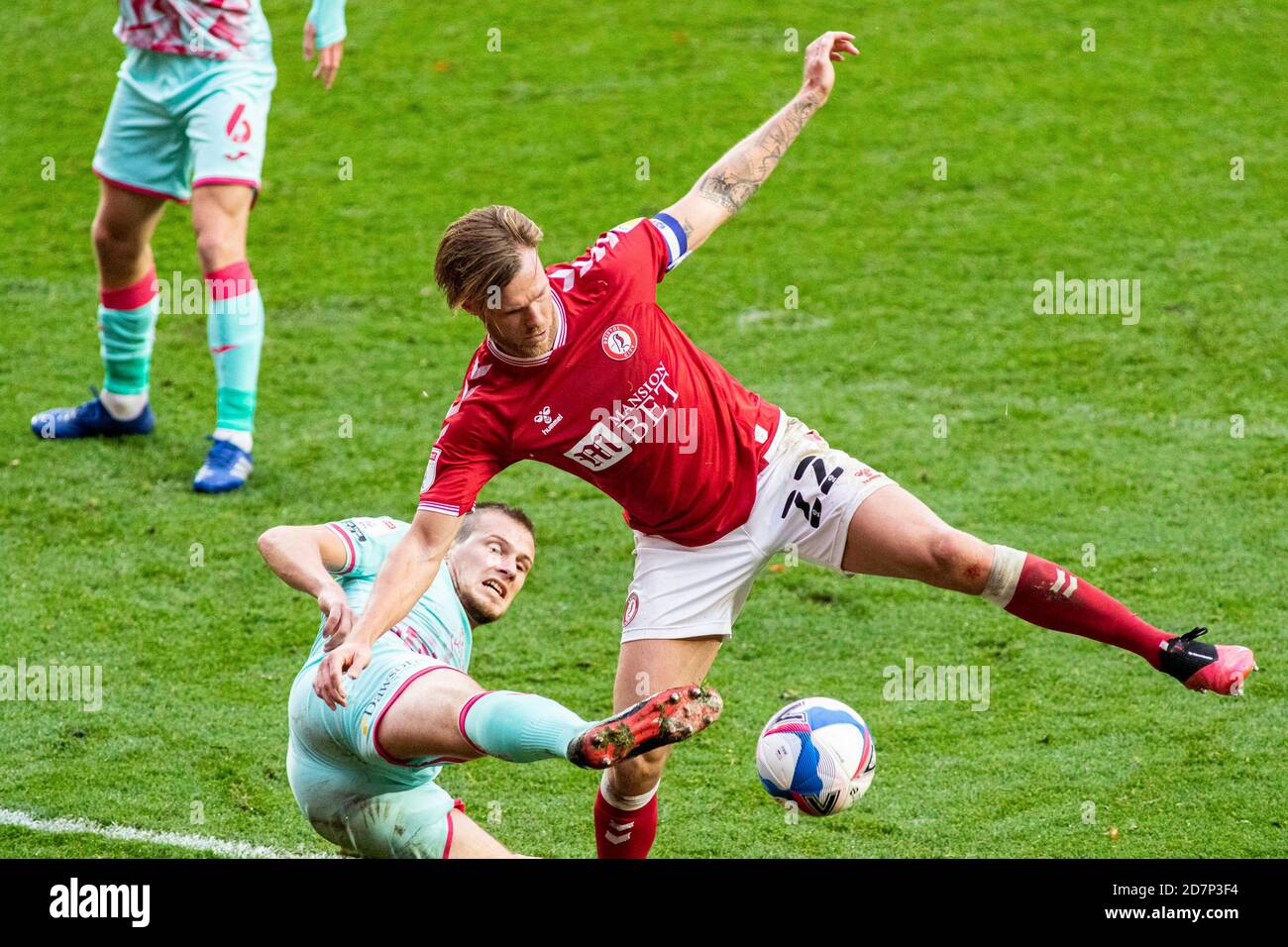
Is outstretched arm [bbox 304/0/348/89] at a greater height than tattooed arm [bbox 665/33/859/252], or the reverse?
outstretched arm [bbox 304/0/348/89]

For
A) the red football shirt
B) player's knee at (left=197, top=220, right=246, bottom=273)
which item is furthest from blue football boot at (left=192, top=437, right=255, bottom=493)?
the red football shirt

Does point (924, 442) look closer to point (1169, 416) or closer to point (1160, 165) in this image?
point (1169, 416)

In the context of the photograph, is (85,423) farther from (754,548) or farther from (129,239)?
(754,548)

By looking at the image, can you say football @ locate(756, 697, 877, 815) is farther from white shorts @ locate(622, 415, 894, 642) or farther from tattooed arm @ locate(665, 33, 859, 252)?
tattooed arm @ locate(665, 33, 859, 252)

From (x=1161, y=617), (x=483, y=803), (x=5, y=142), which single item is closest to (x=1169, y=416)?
(x=1161, y=617)

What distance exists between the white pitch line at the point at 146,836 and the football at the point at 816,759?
4.81 feet

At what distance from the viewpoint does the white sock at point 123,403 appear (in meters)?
7.92

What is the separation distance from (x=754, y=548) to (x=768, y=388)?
3.84m

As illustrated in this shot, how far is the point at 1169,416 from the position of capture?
8.03 metres

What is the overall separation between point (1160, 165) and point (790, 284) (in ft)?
9.30

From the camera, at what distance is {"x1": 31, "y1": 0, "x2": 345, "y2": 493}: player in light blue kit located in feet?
23.8

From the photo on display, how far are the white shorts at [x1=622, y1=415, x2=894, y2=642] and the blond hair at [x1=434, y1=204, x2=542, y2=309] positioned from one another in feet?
3.36

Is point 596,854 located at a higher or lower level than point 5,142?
lower

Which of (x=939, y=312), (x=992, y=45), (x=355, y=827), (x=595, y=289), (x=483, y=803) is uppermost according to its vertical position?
(x=992, y=45)
